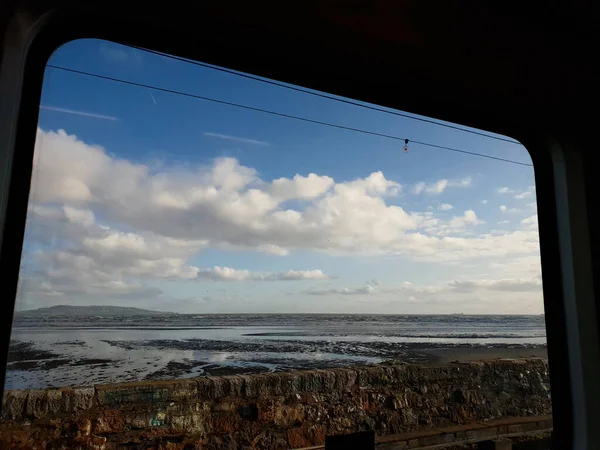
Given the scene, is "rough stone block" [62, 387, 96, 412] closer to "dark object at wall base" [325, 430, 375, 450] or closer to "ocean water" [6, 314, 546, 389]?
"ocean water" [6, 314, 546, 389]

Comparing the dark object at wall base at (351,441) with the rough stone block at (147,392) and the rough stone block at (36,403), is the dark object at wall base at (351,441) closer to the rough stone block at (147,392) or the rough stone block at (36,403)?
the rough stone block at (147,392)

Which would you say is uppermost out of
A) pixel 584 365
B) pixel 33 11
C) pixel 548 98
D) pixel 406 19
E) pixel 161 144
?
pixel 161 144

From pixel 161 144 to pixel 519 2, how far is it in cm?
453

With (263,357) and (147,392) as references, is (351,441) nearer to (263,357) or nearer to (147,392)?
(147,392)

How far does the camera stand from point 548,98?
131 centimetres

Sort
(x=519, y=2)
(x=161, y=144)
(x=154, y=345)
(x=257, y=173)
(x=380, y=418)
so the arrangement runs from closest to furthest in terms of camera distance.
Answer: (x=519, y=2)
(x=380, y=418)
(x=161, y=144)
(x=257, y=173)
(x=154, y=345)

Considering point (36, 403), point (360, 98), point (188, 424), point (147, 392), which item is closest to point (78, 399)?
point (36, 403)

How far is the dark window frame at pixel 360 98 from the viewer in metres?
0.72

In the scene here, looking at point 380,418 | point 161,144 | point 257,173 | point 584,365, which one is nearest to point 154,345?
point 257,173

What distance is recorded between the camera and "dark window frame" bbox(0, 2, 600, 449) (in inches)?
28.5

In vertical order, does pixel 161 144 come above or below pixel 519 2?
above

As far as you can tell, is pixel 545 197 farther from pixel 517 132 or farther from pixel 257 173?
pixel 257 173

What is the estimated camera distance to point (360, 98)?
1.19 m

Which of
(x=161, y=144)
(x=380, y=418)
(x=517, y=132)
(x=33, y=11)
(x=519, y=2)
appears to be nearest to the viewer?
(x=33, y=11)
